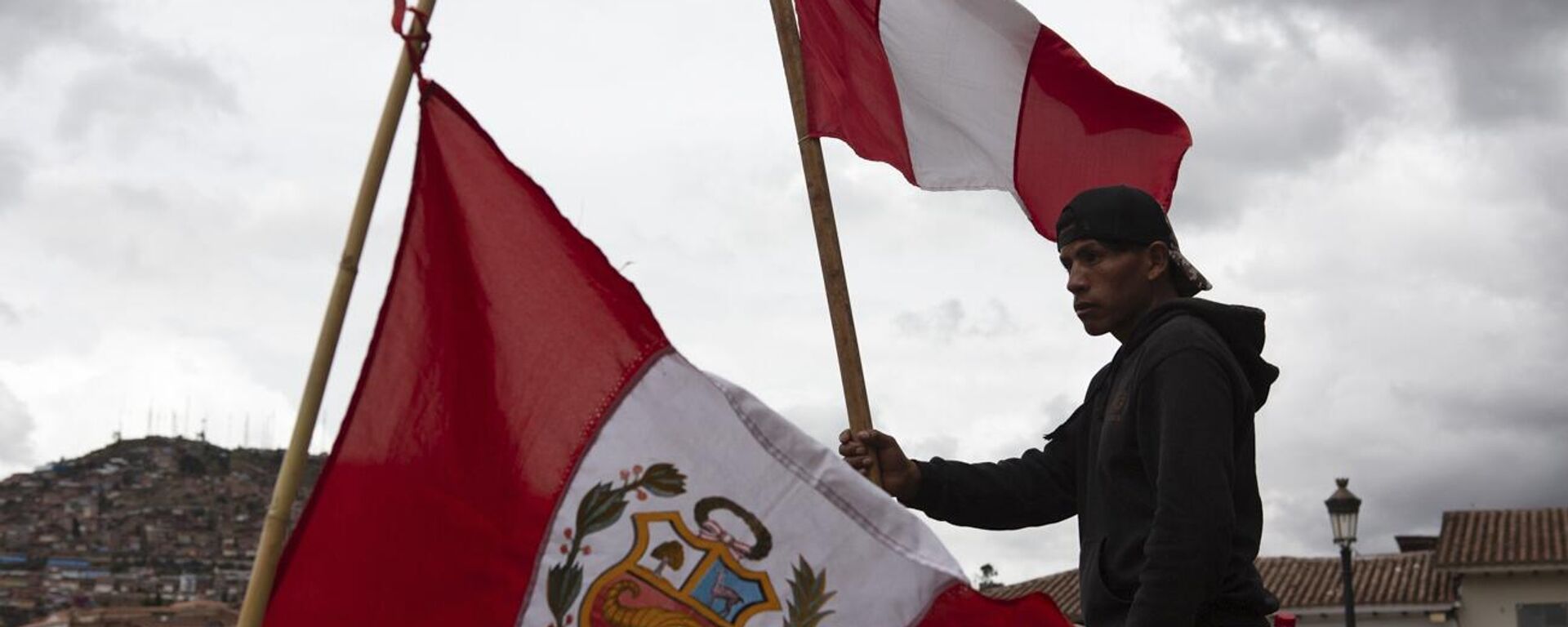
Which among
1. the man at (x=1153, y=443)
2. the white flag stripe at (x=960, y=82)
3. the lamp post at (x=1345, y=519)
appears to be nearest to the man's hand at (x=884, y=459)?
the man at (x=1153, y=443)

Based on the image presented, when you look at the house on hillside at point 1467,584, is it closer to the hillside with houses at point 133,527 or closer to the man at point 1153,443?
the man at point 1153,443

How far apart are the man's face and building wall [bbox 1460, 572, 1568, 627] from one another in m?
42.3

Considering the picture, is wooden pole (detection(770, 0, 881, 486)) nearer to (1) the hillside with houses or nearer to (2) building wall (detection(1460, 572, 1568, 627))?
(2) building wall (detection(1460, 572, 1568, 627))

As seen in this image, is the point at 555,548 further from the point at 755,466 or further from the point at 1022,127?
the point at 1022,127

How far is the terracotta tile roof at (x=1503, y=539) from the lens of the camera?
43062 millimetres

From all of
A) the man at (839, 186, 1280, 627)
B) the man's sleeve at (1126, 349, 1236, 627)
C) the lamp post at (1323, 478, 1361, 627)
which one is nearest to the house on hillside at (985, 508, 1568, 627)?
the lamp post at (1323, 478, 1361, 627)

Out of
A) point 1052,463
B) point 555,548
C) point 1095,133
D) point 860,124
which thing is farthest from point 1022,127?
point 555,548

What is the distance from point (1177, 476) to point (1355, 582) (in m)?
43.9

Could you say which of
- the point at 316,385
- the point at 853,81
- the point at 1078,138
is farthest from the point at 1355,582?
the point at 316,385

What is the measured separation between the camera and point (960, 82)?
5.46 meters

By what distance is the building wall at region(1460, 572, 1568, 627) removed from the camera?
141 ft

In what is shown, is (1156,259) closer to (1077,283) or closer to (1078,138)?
(1077,283)

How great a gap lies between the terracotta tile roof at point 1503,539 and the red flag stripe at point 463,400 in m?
42.2

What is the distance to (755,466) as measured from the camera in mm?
3943
